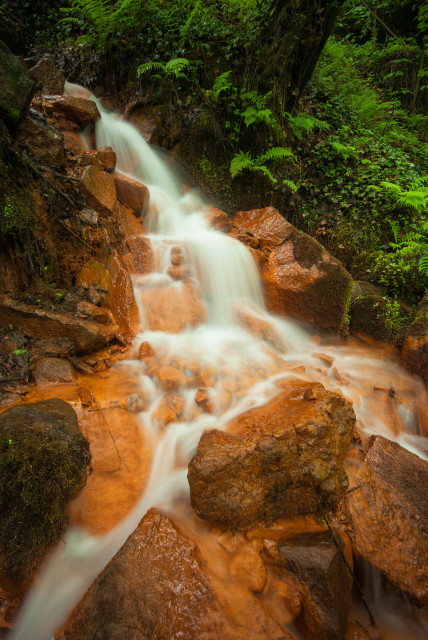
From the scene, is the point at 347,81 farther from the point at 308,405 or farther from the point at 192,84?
the point at 308,405

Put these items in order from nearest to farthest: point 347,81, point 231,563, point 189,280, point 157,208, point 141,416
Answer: point 231,563
point 141,416
point 189,280
point 157,208
point 347,81

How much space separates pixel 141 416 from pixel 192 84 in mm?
7492

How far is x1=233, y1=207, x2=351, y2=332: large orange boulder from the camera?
495 centimetres

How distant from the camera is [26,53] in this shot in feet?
26.5

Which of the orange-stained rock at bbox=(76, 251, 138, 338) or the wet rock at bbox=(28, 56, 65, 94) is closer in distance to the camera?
the orange-stained rock at bbox=(76, 251, 138, 338)

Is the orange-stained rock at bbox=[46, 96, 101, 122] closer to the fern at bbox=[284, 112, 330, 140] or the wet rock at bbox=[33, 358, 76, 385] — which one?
the fern at bbox=[284, 112, 330, 140]

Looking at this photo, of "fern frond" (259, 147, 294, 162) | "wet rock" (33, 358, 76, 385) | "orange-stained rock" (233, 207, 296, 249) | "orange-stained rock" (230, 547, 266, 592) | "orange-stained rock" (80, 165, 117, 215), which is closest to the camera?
"orange-stained rock" (230, 547, 266, 592)

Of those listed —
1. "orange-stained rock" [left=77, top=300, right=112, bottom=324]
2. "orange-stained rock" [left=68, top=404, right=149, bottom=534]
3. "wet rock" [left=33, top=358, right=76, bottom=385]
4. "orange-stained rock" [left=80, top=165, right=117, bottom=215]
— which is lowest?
"orange-stained rock" [left=68, top=404, right=149, bottom=534]

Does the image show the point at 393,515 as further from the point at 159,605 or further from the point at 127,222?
the point at 127,222

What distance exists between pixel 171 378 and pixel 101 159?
4.14 m

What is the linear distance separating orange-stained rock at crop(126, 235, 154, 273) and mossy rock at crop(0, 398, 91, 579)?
10.4ft

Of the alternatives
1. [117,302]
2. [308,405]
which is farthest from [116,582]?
[117,302]

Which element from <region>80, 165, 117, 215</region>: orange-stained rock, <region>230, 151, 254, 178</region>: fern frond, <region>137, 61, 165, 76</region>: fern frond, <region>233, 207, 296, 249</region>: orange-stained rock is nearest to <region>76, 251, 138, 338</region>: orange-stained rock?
<region>80, 165, 117, 215</region>: orange-stained rock

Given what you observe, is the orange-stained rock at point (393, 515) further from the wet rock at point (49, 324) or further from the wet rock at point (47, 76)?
the wet rock at point (47, 76)
